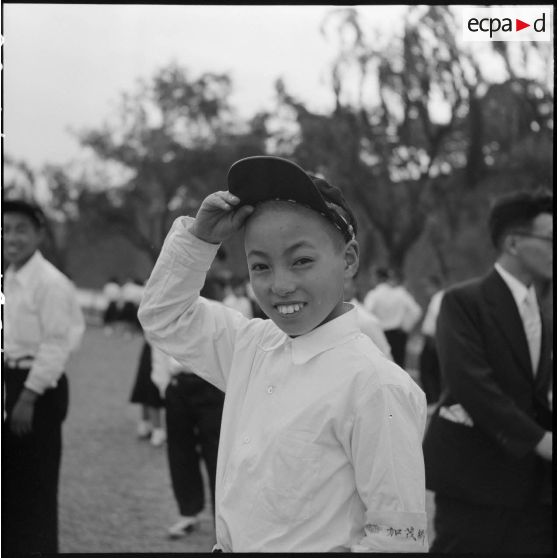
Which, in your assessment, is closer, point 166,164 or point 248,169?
point 248,169

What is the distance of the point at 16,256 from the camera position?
144 inches

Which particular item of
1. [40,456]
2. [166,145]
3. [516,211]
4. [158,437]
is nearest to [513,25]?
[516,211]

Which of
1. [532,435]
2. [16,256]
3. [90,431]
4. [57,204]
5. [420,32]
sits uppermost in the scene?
[57,204]

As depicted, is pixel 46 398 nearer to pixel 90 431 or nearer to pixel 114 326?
pixel 90 431

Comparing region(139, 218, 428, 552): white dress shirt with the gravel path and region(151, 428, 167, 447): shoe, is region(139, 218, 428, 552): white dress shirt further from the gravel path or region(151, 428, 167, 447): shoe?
region(151, 428, 167, 447): shoe

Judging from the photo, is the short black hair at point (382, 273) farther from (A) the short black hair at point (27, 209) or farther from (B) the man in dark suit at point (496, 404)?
(B) the man in dark suit at point (496, 404)

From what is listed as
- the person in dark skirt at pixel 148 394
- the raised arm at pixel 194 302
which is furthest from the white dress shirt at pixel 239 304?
the raised arm at pixel 194 302

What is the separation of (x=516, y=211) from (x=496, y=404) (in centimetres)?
75

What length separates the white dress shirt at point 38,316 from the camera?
141 inches

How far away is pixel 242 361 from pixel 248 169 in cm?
45

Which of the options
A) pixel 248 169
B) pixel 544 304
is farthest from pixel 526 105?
pixel 248 169

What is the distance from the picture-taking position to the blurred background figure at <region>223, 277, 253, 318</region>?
22.4 feet

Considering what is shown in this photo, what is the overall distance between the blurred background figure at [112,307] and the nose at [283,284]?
20.2 metres

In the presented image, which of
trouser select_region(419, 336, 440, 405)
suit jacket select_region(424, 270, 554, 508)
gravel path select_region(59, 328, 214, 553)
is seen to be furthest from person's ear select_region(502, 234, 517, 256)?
trouser select_region(419, 336, 440, 405)
